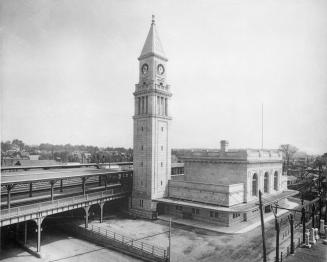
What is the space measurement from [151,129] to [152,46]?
14.3 meters

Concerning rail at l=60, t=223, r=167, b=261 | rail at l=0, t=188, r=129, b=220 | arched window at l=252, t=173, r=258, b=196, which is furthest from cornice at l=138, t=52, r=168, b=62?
rail at l=60, t=223, r=167, b=261

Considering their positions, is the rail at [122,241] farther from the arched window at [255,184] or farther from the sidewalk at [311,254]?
the arched window at [255,184]

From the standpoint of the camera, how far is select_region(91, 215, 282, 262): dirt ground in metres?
27.5

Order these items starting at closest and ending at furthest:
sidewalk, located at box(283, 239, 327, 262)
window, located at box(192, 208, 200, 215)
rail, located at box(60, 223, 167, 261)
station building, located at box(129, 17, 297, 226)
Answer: sidewalk, located at box(283, 239, 327, 262)
rail, located at box(60, 223, 167, 261)
window, located at box(192, 208, 200, 215)
station building, located at box(129, 17, 297, 226)

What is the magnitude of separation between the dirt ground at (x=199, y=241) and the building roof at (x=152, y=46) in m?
27.7

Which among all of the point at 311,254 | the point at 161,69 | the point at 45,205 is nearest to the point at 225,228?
the point at 311,254

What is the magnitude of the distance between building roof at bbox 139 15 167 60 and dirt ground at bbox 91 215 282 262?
90.8 feet

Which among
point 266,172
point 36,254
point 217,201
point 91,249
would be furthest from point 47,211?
point 266,172

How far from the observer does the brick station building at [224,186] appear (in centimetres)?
3847

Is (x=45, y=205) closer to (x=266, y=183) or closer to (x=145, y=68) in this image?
(x=145, y=68)

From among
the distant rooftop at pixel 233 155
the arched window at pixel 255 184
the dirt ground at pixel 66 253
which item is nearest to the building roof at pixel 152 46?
the distant rooftop at pixel 233 155

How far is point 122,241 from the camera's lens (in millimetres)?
30344

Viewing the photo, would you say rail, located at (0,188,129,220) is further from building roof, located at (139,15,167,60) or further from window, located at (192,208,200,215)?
building roof, located at (139,15,167,60)

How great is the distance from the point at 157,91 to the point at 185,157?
46.9 ft
